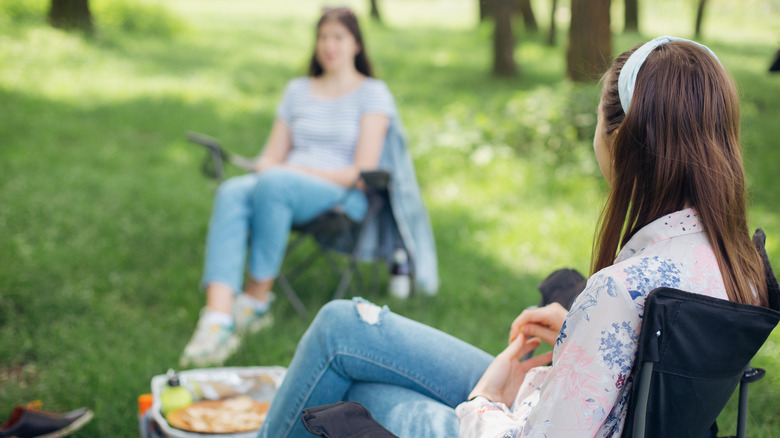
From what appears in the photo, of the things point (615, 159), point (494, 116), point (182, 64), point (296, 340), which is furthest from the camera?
point (182, 64)

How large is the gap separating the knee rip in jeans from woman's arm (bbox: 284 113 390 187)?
1.78 m

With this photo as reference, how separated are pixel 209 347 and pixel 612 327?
2.13 metres

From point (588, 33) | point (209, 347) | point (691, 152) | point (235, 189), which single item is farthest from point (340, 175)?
point (588, 33)

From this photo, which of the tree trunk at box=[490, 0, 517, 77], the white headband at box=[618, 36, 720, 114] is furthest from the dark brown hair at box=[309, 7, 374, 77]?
the tree trunk at box=[490, 0, 517, 77]

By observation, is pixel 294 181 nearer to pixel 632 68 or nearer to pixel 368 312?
pixel 368 312

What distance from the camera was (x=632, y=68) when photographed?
1.31m

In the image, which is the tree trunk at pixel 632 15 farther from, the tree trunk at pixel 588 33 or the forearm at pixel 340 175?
the forearm at pixel 340 175

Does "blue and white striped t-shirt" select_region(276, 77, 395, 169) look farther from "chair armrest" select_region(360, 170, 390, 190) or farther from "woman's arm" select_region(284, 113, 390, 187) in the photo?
"chair armrest" select_region(360, 170, 390, 190)

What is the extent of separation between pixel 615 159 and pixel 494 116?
17.8ft

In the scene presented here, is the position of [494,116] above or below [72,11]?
below

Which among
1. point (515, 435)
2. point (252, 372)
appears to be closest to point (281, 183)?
point (252, 372)

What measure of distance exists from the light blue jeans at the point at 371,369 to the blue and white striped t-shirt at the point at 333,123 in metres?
2.03

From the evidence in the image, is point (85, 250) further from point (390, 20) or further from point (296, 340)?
point (390, 20)

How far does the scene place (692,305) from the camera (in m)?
1.17
